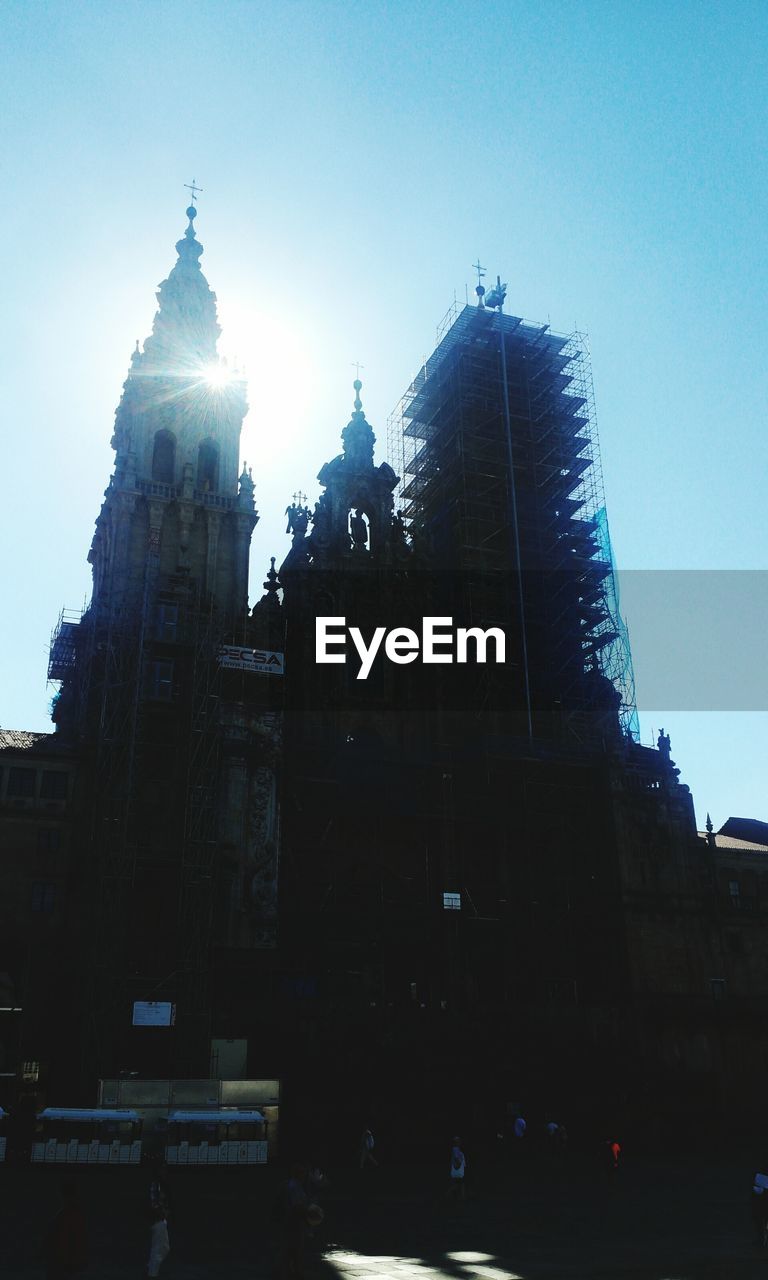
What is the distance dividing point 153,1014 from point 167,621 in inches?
797

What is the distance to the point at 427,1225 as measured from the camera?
25.1 m

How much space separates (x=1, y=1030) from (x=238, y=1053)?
10062 millimetres

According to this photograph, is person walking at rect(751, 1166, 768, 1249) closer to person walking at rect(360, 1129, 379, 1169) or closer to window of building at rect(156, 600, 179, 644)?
person walking at rect(360, 1129, 379, 1169)

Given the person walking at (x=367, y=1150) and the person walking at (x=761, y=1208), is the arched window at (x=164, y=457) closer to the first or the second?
the person walking at (x=367, y=1150)

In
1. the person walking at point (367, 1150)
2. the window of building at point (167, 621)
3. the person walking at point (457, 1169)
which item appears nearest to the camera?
the person walking at point (457, 1169)

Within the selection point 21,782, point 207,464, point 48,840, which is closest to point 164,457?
point 207,464

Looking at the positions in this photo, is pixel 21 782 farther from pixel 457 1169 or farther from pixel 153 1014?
pixel 457 1169

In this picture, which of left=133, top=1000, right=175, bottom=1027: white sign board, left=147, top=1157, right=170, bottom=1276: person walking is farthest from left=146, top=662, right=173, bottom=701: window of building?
left=147, top=1157, right=170, bottom=1276: person walking

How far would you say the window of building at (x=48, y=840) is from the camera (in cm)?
4944

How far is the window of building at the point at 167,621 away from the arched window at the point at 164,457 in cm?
951

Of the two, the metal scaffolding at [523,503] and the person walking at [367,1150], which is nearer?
the person walking at [367,1150]

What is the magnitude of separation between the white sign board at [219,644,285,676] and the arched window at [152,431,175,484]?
13.3m

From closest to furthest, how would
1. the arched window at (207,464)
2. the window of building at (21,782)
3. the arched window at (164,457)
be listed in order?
the window of building at (21,782)
the arched window at (164,457)
the arched window at (207,464)

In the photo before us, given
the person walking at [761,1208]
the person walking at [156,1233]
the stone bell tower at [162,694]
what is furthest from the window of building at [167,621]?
the person walking at [156,1233]
